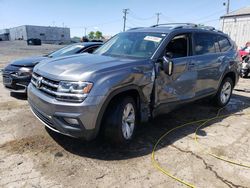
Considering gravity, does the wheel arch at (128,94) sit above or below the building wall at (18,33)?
below

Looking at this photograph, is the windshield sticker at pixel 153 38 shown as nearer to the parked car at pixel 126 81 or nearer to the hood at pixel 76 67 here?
the parked car at pixel 126 81

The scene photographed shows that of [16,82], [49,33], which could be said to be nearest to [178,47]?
[16,82]

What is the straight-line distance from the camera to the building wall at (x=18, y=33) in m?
85.0

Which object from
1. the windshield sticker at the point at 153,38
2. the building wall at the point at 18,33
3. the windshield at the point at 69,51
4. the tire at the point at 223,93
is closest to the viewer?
the windshield sticker at the point at 153,38

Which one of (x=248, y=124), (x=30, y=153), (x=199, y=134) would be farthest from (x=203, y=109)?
(x=30, y=153)

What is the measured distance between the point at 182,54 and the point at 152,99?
124cm

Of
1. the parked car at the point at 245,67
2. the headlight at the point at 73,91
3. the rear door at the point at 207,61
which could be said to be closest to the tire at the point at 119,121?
the headlight at the point at 73,91

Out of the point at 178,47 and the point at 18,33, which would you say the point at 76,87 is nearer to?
the point at 178,47

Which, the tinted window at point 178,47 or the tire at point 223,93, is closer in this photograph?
the tinted window at point 178,47

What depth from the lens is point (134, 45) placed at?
4574 mm

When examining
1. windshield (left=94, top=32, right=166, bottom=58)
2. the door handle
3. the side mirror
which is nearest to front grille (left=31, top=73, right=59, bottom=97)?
windshield (left=94, top=32, right=166, bottom=58)

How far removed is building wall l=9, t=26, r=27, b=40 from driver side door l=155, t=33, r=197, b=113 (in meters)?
88.1

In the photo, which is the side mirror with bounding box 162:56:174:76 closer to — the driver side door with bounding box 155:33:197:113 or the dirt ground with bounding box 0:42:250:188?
the driver side door with bounding box 155:33:197:113

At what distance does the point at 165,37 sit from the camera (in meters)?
4.39
